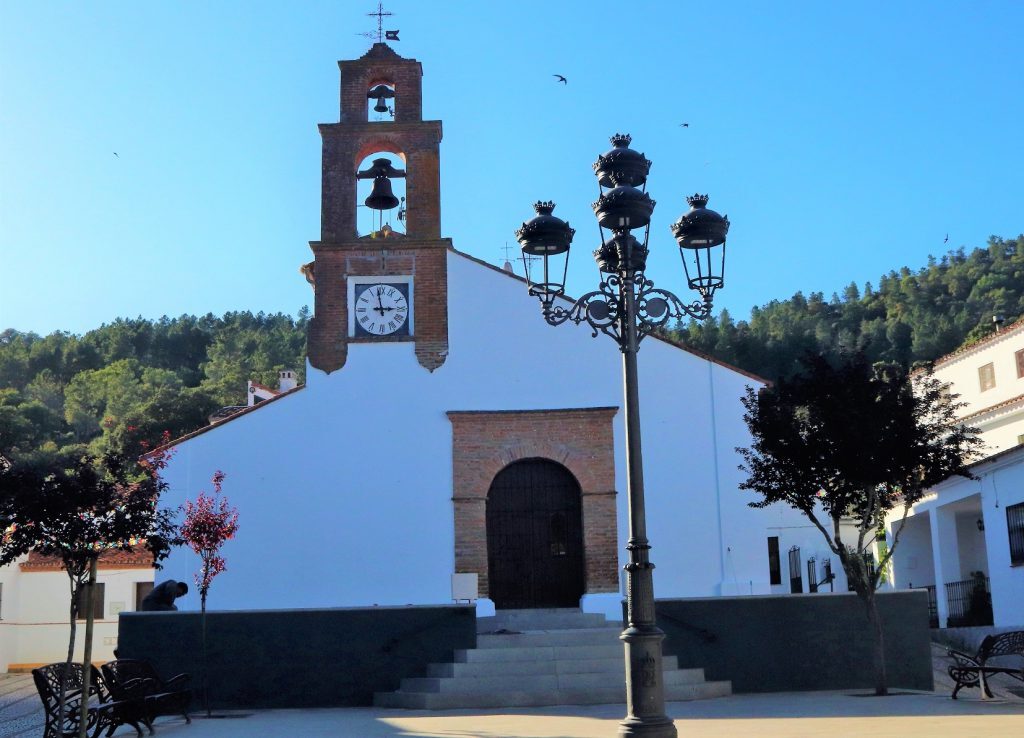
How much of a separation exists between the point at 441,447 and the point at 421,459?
1.31ft

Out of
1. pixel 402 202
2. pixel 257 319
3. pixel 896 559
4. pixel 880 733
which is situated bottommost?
pixel 880 733

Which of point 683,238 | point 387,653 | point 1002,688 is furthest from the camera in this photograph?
point 387,653

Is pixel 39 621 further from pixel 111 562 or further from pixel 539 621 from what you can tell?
pixel 539 621

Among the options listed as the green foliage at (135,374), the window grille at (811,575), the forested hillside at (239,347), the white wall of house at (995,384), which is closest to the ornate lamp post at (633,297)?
the window grille at (811,575)

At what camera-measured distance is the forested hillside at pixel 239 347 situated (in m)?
55.7

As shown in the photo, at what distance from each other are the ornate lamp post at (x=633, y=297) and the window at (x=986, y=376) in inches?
1046

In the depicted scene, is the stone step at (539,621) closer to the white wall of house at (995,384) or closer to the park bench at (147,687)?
the park bench at (147,687)

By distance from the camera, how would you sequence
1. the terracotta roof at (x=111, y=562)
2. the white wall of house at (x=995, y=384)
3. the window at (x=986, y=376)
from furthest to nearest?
the window at (x=986, y=376) → the white wall of house at (x=995, y=384) → the terracotta roof at (x=111, y=562)

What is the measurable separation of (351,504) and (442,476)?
5.27 feet

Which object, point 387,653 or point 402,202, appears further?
point 402,202

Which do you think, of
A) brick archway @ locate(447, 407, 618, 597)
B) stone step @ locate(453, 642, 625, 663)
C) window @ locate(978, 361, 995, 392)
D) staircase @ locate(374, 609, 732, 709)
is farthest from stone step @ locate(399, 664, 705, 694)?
window @ locate(978, 361, 995, 392)

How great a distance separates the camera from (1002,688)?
47.9 feet

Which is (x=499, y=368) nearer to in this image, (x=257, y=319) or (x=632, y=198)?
(x=632, y=198)

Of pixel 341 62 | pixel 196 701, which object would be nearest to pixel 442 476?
pixel 196 701
